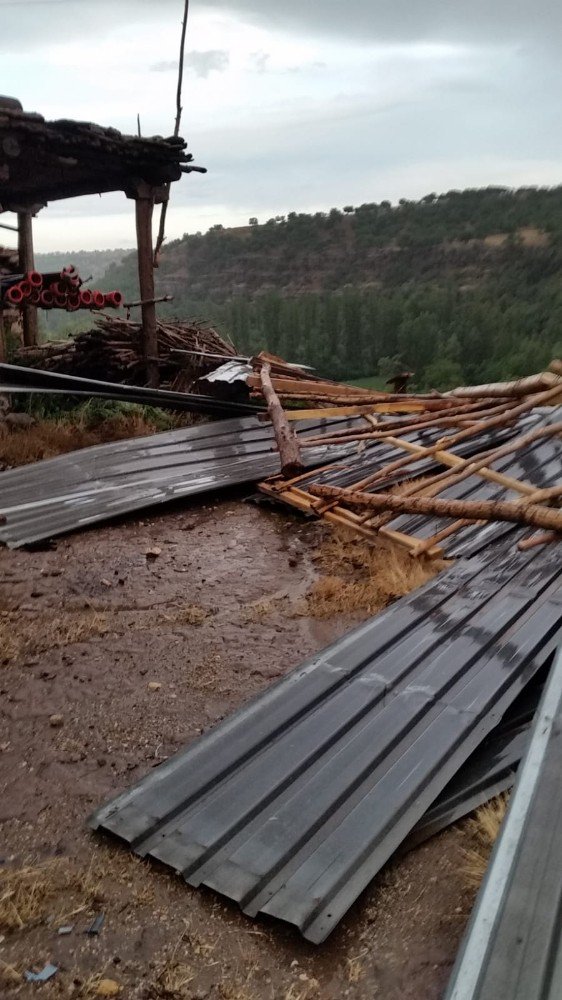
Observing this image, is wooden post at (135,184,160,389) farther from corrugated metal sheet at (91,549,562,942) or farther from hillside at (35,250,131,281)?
hillside at (35,250,131,281)

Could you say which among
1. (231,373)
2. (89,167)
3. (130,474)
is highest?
(89,167)

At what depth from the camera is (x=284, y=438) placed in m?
7.12

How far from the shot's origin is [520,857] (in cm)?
206

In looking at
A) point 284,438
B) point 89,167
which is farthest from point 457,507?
point 89,167

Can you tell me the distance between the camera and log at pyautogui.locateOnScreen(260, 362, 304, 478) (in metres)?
6.79

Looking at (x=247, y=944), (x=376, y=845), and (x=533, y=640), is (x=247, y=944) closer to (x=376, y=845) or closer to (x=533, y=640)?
(x=376, y=845)

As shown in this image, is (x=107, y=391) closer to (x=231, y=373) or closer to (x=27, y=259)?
(x=231, y=373)

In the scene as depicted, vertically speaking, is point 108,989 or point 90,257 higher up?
point 90,257

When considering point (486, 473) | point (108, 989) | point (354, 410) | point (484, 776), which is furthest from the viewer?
point (354, 410)

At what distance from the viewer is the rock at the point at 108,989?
Result: 2147 mm

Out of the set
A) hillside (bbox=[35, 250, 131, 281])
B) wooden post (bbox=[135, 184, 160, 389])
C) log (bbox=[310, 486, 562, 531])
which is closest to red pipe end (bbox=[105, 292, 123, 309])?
wooden post (bbox=[135, 184, 160, 389])

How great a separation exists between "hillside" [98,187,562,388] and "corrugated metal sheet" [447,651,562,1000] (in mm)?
12856

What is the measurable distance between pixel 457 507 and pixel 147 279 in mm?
6135

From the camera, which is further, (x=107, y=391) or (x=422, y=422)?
(x=107, y=391)
